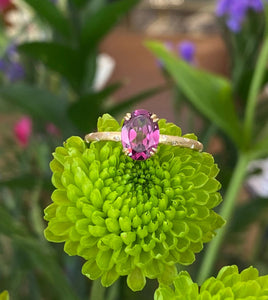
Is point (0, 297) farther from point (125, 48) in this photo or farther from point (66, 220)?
point (125, 48)

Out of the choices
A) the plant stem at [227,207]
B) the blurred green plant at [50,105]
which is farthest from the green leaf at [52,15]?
the plant stem at [227,207]

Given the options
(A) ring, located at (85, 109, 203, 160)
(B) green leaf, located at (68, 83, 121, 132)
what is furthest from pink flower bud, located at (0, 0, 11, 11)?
(A) ring, located at (85, 109, 203, 160)

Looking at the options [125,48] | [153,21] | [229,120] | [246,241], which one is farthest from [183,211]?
[153,21]

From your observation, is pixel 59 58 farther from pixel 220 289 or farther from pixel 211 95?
pixel 220 289

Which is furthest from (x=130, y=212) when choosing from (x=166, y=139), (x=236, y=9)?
(x=236, y=9)

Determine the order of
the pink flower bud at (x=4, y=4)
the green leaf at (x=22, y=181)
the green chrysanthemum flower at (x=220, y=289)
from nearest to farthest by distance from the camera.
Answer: the green chrysanthemum flower at (x=220, y=289) → the green leaf at (x=22, y=181) → the pink flower bud at (x=4, y=4)

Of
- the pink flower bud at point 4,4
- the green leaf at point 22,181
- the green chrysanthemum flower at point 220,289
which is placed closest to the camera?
the green chrysanthemum flower at point 220,289

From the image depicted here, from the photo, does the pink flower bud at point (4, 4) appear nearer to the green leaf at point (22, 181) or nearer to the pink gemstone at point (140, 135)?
the green leaf at point (22, 181)
